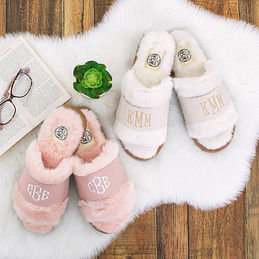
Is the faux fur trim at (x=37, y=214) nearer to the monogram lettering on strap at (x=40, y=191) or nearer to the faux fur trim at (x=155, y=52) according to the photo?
the monogram lettering on strap at (x=40, y=191)

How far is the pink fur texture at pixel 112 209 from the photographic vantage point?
752 mm

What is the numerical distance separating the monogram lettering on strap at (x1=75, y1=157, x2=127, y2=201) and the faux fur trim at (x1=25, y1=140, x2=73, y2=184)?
51 mm

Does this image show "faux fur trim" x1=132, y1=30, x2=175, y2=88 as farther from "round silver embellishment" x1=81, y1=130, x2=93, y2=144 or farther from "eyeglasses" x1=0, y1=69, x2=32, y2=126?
"eyeglasses" x1=0, y1=69, x2=32, y2=126

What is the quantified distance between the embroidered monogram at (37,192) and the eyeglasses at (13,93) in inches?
8.7

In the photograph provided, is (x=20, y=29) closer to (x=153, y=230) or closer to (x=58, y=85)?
(x=58, y=85)

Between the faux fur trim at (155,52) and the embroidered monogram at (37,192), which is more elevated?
the faux fur trim at (155,52)

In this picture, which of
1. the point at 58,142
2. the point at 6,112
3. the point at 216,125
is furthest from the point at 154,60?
the point at 6,112

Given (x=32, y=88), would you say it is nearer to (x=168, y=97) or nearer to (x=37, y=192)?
(x=37, y=192)

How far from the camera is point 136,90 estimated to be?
730 millimetres

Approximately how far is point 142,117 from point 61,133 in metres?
0.24

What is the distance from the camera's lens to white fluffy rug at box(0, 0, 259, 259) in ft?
2.73

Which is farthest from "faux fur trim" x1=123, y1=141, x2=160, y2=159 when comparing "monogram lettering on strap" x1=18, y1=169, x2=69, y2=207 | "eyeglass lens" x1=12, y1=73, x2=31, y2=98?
"eyeglass lens" x1=12, y1=73, x2=31, y2=98

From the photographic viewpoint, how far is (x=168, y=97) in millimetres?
756

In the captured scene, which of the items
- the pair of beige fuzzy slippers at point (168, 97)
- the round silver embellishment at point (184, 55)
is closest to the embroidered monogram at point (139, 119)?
the pair of beige fuzzy slippers at point (168, 97)
